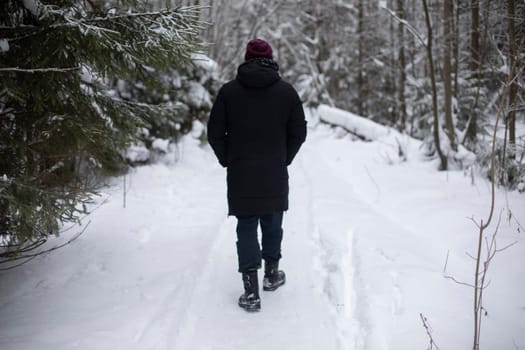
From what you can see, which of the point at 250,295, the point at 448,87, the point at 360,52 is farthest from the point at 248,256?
the point at 360,52

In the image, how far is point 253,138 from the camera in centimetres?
325

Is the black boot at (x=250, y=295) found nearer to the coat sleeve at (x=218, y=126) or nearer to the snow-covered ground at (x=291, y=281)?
the snow-covered ground at (x=291, y=281)

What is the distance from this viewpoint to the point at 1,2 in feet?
9.96

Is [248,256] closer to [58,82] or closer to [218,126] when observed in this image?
[218,126]

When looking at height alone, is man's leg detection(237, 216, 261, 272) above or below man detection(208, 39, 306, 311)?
below

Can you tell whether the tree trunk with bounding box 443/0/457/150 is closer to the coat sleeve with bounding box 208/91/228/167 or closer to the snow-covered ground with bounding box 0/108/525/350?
the snow-covered ground with bounding box 0/108/525/350

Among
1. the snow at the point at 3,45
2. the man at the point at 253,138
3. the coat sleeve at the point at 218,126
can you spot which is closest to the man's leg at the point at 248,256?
the man at the point at 253,138

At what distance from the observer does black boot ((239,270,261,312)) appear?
3.32 meters

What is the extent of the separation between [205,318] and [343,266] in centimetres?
157

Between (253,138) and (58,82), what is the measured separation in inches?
65.5

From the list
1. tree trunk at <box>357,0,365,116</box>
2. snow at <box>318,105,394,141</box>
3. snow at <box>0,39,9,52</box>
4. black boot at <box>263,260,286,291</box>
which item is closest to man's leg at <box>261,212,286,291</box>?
black boot at <box>263,260,286,291</box>

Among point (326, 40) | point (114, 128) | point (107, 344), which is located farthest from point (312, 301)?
point (326, 40)

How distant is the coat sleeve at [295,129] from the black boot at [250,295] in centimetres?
109

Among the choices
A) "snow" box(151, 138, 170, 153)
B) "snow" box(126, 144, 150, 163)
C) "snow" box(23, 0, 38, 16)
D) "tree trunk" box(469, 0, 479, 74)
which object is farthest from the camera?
"snow" box(151, 138, 170, 153)
